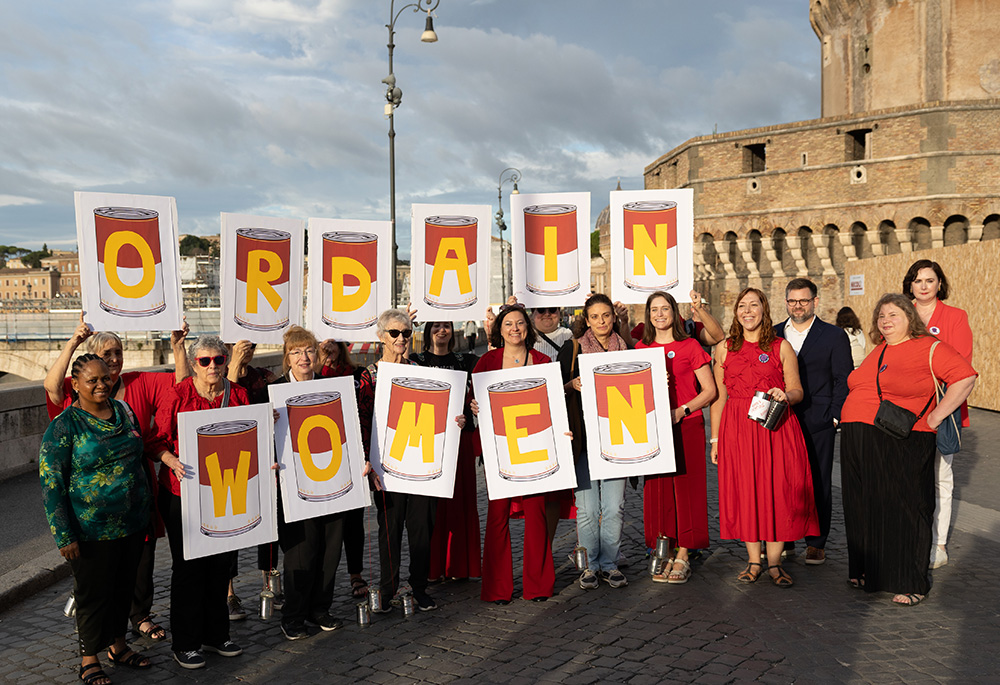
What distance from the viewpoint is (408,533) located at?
5.36 metres

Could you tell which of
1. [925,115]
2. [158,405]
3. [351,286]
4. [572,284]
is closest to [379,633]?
[158,405]

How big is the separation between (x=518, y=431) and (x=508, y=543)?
724mm

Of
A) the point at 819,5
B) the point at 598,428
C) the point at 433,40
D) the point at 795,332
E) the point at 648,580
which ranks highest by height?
the point at 819,5

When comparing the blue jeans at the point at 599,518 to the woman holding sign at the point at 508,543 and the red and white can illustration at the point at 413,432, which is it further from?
the red and white can illustration at the point at 413,432

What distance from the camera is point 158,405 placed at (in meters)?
4.63

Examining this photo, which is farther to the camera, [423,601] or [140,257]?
[423,601]

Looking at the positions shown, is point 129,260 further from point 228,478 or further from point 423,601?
point 423,601

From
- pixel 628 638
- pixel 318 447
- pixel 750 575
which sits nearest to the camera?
pixel 628 638

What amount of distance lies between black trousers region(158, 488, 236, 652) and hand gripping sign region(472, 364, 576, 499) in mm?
1719

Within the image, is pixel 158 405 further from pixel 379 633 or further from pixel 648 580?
pixel 648 580

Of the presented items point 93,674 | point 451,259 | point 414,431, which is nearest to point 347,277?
point 451,259

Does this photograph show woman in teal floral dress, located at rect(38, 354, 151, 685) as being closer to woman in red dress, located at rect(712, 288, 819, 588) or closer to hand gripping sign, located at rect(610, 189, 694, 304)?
hand gripping sign, located at rect(610, 189, 694, 304)

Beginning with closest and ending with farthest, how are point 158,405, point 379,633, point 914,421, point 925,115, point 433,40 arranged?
1. point 158,405
2. point 379,633
3. point 914,421
4. point 433,40
5. point 925,115

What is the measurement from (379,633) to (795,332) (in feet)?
12.1
